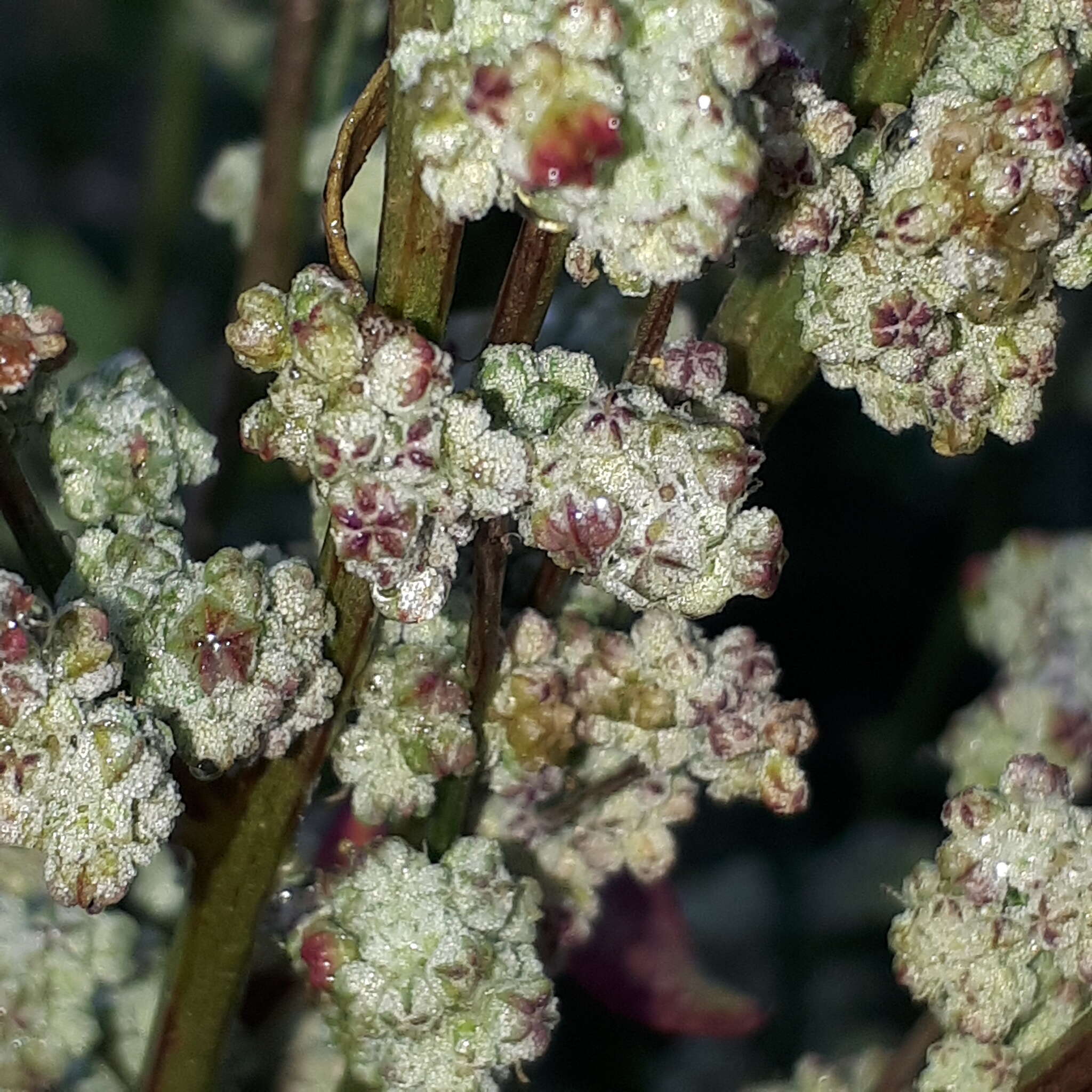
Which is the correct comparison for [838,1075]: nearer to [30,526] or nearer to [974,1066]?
[974,1066]

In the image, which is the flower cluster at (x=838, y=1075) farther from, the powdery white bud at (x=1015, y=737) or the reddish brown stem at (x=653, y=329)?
the reddish brown stem at (x=653, y=329)

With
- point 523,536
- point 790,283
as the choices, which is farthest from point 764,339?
point 523,536

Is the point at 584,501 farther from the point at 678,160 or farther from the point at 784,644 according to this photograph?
the point at 784,644

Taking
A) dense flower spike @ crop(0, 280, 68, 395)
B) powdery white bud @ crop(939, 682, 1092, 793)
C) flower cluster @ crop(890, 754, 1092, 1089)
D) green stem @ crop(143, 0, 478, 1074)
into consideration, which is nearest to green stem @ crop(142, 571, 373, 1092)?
green stem @ crop(143, 0, 478, 1074)

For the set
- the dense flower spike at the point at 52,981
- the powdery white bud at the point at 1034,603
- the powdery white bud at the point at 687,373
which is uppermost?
the powdery white bud at the point at 687,373

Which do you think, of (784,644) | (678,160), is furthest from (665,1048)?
(678,160)

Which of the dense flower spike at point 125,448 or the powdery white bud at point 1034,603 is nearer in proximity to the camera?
the dense flower spike at point 125,448

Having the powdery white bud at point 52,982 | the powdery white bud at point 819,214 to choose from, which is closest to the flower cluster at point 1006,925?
the powdery white bud at point 819,214
